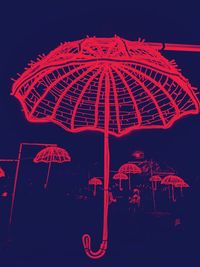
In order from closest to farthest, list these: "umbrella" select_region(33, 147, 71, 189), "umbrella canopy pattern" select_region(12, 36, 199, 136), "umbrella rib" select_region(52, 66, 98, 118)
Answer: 1. "umbrella canopy pattern" select_region(12, 36, 199, 136)
2. "umbrella rib" select_region(52, 66, 98, 118)
3. "umbrella" select_region(33, 147, 71, 189)

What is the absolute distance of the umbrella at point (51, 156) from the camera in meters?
1.20

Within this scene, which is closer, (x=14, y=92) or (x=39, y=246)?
(x=14, y=92)

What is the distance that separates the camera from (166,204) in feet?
4.09

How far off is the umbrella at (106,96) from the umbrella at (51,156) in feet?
0.84

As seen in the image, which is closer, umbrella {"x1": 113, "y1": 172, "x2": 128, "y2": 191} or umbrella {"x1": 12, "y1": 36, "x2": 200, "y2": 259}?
umbrella {"x1": 12, "y1": 36, "x2": 200, "y2": 259}

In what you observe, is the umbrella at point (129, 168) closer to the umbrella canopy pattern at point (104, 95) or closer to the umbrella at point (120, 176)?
the umbrella at point (120, 176)

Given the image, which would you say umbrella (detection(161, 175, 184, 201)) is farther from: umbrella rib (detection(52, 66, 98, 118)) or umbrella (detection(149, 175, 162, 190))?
umbrella rib (detection(52, 66, 98, 118))

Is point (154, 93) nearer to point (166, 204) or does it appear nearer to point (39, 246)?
point (166, 204)

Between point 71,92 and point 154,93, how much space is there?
25 cm

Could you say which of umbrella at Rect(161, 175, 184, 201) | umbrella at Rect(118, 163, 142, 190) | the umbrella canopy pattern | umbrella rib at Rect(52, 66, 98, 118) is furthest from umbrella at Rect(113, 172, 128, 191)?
umbrella rib at Rect(52, 66, 98, 118)

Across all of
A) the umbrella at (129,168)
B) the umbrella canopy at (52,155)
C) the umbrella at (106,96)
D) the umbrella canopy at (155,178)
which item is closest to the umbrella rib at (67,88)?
the umbrella at (106,96)

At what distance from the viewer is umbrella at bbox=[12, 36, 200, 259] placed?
734 mm

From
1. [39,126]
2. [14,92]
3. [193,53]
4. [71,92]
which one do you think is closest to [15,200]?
[39,126]

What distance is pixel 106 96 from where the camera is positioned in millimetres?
928
